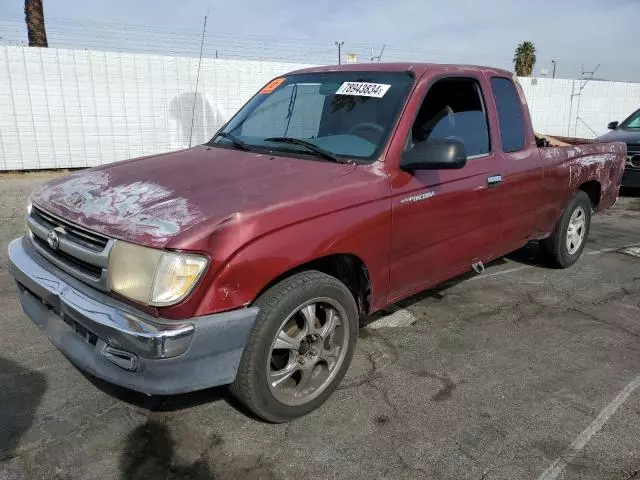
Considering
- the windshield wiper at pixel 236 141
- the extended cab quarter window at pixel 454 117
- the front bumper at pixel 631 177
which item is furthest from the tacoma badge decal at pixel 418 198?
the front bumper at pixel 631 177

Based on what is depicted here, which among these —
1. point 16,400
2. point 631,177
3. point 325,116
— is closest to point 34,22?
point 325,116

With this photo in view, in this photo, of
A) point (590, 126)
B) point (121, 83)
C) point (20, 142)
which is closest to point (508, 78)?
point (121, 83)

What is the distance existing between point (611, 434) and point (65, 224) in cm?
308

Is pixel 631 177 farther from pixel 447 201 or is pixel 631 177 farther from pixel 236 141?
pixel 236 141

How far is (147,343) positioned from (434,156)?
6.14 ft

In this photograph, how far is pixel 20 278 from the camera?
118 inches

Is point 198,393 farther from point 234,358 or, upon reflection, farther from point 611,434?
point 611,434

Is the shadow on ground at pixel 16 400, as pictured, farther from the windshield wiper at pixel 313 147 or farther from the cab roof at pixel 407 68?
the cab roof at pixel 407 68

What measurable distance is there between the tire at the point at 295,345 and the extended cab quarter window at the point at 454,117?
1137 mm

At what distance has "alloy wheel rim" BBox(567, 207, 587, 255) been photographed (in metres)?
5.31

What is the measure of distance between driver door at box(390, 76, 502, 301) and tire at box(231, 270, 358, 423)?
54 cm

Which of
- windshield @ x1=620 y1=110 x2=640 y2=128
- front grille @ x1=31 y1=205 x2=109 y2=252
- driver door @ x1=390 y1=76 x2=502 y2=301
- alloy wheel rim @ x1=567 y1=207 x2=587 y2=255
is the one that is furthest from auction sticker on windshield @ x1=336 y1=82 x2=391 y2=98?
windshield @ x1=620 y1=110 x2=640 y2=128

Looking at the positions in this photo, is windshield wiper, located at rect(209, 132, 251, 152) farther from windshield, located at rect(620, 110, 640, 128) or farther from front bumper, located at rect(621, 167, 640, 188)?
windshield, located at rect(620, 110, 640, 128)

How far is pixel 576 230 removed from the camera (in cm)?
545
